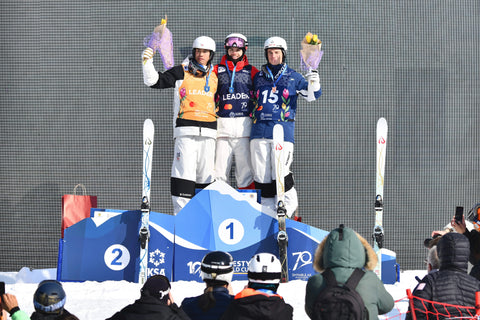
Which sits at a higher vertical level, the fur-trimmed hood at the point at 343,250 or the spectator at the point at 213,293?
the fur-trimmed hood at the point at 343,250

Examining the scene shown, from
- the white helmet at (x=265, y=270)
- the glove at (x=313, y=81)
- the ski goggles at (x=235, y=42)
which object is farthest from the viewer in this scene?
the ski goggles at (x=235, y=42)

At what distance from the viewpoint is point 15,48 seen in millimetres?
6527

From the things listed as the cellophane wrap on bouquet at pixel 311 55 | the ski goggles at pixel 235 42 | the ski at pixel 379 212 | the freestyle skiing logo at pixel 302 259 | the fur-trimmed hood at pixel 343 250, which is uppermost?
the ski goggles at pixel 235 42

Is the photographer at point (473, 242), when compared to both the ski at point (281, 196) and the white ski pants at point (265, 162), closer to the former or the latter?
the ski at point (281, 196)

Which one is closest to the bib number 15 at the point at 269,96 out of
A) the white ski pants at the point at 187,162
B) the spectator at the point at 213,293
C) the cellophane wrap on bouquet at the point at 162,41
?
the white ski pants at the point at 187,162

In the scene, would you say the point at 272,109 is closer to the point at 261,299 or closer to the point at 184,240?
the point at 184,240

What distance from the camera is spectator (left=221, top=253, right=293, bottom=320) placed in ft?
7.22

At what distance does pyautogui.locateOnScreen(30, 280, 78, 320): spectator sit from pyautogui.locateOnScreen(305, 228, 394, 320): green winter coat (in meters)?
0.85

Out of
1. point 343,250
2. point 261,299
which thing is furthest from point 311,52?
point 261,299

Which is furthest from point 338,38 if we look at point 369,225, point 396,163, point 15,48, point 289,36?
point 15,48

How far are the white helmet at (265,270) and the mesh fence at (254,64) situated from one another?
13.6ft

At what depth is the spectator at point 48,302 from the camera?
7.36ft

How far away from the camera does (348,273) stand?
7.27 ft

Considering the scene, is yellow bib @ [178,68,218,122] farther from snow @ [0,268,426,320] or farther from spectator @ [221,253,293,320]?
spectator @ [221,253,293,320]
